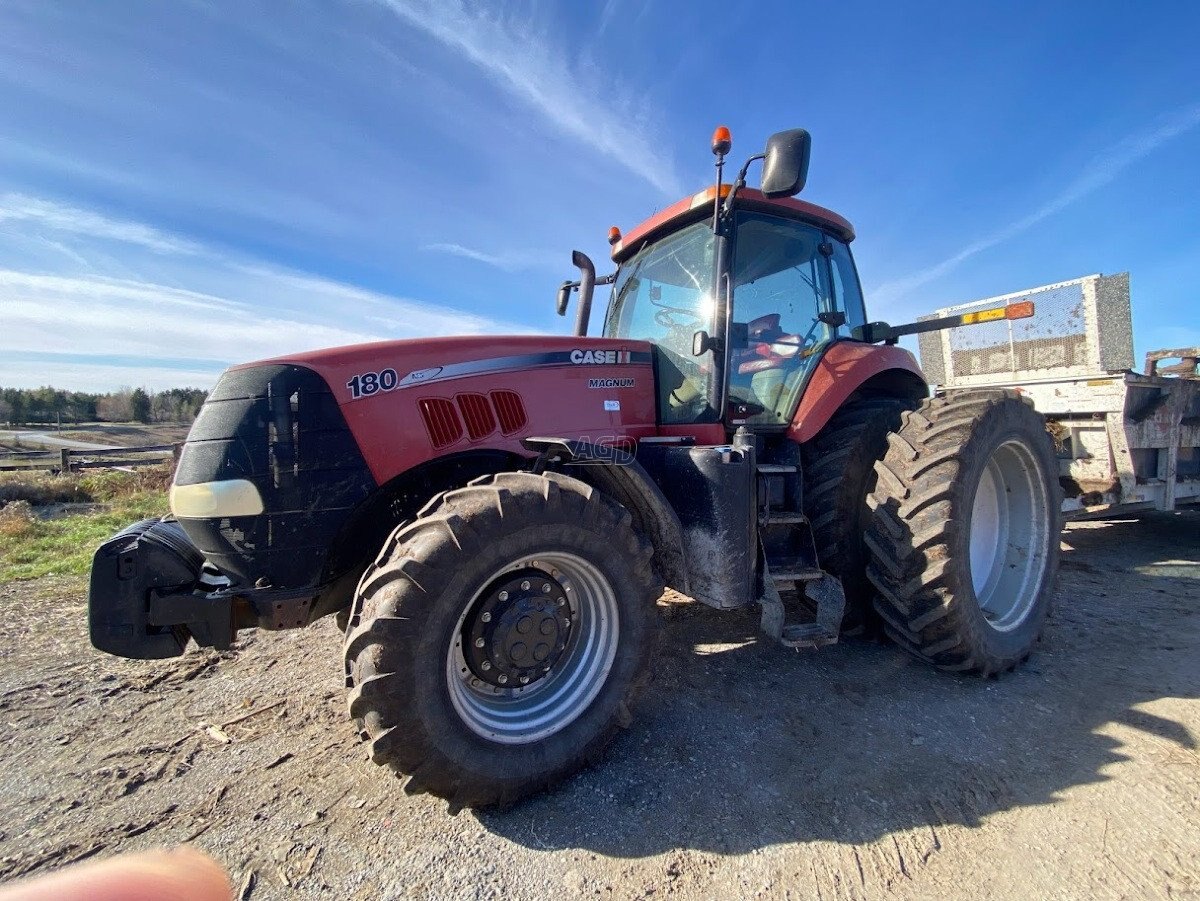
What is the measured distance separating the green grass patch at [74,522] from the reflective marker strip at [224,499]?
4041 mm

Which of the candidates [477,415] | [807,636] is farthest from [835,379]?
[477,415]

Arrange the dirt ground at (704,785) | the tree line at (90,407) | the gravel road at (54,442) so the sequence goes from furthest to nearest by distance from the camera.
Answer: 1. the tree line at (90,407)
2. the gravel road at (54,442)
3. the dirt ground at (704,785)

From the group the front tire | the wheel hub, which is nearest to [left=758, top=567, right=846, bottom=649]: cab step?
the front tire

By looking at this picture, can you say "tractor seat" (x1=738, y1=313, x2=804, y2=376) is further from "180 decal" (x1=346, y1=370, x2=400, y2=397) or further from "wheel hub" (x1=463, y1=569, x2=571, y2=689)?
"180 decal" (x1=346, y1=370, x2=400, y2=397)

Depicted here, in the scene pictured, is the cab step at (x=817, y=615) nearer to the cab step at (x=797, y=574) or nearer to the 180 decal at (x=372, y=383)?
the cab step at (x=797, y=574)

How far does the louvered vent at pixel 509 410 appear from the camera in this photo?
271 centimetres

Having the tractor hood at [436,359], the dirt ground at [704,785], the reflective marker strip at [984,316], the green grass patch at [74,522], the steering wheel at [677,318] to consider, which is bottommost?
the dirt ground at [704,785]

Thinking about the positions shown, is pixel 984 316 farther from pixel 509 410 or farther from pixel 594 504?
pixel 509 410

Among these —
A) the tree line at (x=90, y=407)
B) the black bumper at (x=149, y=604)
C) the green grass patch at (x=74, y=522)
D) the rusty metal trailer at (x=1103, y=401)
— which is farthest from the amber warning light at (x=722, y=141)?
the tree line at (x=90, y=407)

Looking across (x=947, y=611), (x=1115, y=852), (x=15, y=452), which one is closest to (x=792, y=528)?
(x=947, y=611)

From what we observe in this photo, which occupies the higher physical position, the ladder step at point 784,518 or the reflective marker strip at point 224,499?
the reflective marker strip at point 224,499

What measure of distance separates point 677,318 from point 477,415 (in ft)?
4.67

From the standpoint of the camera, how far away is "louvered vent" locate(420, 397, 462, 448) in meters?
2.54

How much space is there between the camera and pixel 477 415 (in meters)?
2.66
